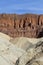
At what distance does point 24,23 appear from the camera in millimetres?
79125

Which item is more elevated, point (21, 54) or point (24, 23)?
point (21, 54)

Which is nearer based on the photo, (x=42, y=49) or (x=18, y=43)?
(x=42, y=49)

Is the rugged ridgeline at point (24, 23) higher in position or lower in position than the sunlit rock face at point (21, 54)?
lower

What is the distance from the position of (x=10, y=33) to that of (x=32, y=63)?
56870 millimetres

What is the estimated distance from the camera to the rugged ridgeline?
6612cm

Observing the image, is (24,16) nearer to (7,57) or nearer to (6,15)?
(6,15)

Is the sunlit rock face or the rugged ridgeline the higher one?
the sunlit rock face

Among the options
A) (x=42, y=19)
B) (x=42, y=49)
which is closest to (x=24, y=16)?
(x=42, y=19)

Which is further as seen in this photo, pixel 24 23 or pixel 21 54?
pixel 24 23

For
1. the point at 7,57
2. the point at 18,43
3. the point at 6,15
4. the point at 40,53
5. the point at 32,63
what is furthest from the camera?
the point at 6,15

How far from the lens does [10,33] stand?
63469 millimetres

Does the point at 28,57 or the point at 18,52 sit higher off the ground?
the point at 28,57

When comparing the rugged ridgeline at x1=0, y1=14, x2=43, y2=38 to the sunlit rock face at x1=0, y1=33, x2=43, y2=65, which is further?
the rugged ridgeline at x1=0, y1=14, x2=43, y2=38

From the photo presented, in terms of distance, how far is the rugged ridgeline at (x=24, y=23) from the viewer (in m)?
66.1
